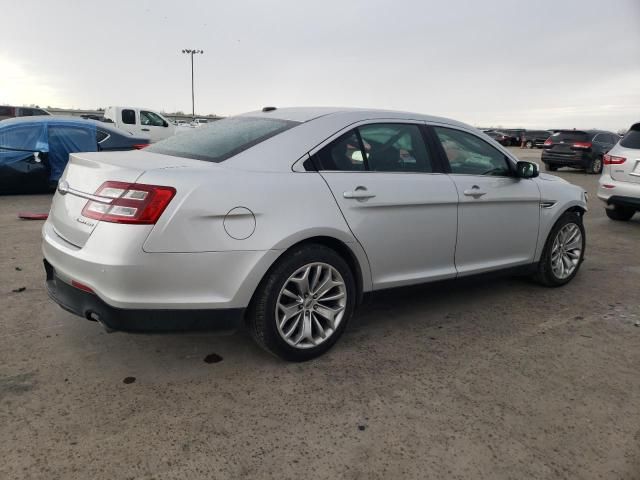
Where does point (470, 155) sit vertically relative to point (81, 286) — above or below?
above

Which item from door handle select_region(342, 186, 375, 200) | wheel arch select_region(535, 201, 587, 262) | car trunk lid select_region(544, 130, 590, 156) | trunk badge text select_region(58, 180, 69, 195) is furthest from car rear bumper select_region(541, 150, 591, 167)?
trunk badge text select_region(58, 180, 69, 195)

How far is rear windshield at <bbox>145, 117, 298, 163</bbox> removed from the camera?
3.11m

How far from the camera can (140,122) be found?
19312mm

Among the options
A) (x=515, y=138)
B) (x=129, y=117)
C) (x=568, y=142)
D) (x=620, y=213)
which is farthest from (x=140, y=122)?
(x=515, y=138)

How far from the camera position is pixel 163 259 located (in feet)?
8.60

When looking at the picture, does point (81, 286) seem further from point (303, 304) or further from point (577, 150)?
point (577, 150)

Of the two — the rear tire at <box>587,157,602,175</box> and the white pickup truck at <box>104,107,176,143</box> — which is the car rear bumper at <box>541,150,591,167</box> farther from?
the white pickup truck at <box>104,107,176,143</box>

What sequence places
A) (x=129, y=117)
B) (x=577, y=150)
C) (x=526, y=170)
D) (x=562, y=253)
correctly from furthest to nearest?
1. (x=129, y=117)
2. (x=577, y=150)
3. (x=562, y=253)
4. (x=526, y=170)

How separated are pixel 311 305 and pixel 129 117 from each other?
58.8 ft

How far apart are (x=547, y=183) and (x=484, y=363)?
6.94 ft

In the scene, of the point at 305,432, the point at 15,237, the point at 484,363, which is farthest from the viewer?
the point at 15,237

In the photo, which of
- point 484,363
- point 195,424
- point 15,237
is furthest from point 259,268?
point 15,237

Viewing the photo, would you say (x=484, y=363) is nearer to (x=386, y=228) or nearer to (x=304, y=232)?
(x=386, y=228)

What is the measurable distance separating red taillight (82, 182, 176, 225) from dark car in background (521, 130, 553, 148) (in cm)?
4396
